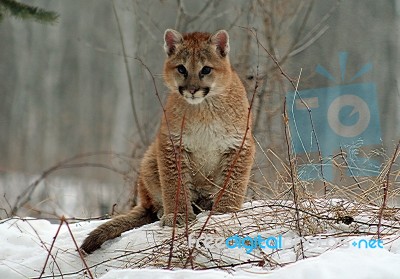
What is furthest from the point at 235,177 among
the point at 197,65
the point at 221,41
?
the point at 221,41

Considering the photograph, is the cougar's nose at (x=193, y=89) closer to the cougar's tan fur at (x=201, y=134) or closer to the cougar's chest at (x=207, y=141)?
the cougar's tan fur at (x=201, y=134)

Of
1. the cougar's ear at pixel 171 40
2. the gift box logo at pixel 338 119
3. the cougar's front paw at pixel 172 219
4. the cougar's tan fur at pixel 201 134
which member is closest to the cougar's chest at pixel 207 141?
the cougar's tan fur at pixel 201 134

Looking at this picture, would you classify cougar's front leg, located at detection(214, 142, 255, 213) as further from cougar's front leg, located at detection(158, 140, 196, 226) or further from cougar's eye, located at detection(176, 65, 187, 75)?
cougar's eye, located at detection(176, 65, 187, 75)

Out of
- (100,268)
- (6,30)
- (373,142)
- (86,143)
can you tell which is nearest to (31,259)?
(100,268)

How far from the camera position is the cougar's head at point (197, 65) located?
3404mm

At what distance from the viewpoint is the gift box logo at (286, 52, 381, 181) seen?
3676 mm

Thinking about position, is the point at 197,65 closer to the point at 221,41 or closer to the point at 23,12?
the point at 221,41

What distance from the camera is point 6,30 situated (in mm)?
9984

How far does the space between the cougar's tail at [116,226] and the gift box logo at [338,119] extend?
1028mm

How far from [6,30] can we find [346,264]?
915 centimetres

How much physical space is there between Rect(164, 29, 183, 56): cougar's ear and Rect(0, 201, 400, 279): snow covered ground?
1.11 metres

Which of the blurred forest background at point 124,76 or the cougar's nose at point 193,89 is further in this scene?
the blurred forest background at point 124,76

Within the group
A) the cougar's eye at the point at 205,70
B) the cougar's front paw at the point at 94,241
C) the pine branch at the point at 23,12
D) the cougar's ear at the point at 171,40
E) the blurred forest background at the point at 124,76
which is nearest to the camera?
the cougar's front paw at the point at 94,241

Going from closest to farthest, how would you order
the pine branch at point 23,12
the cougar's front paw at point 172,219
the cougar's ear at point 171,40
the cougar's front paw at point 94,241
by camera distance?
the cougar's front paw at point 94,241
the cougar's front paw at point 172,219
the cougar's ear at point 171,40
the pine branch at point 23,12
